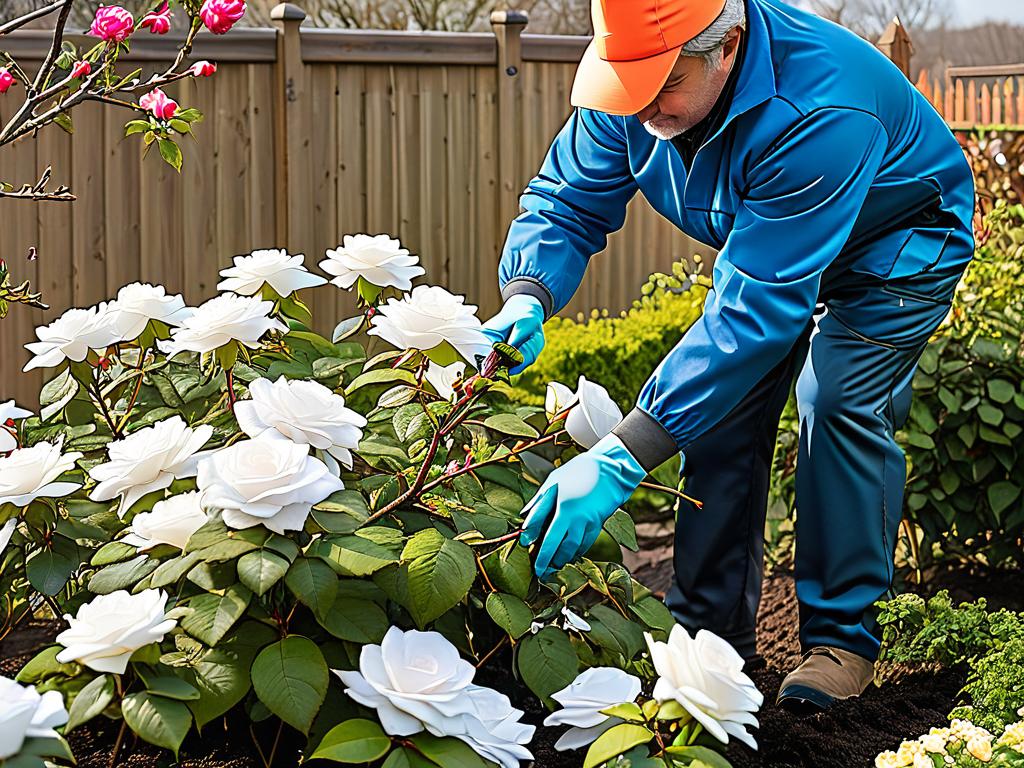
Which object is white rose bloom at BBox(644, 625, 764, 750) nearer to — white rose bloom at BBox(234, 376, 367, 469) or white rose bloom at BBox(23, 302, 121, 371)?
white rose bloom at BBox(234, 376, 367, 469)

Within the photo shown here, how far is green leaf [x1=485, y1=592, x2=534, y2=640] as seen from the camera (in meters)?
1.69

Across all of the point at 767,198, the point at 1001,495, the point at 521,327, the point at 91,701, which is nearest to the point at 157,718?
the point at 91,701

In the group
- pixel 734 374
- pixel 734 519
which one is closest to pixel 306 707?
pixel 734 374

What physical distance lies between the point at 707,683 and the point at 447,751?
13.6 inches

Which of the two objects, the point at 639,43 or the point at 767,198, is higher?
the point at 639,43

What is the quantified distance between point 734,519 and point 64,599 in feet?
4.80

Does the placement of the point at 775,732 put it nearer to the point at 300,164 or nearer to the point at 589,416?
the point at 589,416

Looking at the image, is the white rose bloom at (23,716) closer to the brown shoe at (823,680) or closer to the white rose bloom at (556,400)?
the white rose bloom at (556,400)

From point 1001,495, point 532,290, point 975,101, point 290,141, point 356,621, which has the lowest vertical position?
point 1001,495

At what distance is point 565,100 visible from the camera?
6332 millimetres

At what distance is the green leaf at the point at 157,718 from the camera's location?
56.9 inches

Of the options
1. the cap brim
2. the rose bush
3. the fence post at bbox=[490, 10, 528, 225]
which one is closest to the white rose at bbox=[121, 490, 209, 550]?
the rose bush

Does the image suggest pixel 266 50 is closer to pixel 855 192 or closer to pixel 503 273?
pixel 503 273

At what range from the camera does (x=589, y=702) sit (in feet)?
5.50
